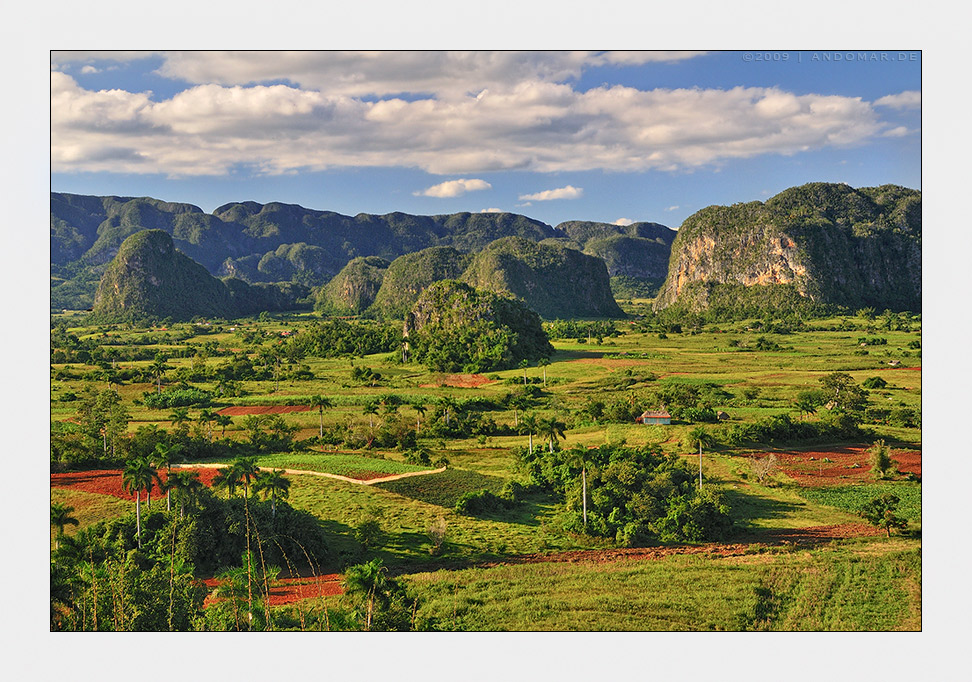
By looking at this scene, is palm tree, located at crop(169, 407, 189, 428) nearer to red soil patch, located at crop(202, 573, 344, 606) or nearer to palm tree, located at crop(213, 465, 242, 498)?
palm tree, located at crop(213, 465, 242, 498)

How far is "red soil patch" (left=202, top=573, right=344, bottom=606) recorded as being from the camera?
1231 cm

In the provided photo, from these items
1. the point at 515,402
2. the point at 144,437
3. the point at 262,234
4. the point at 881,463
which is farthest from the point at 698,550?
the point at 262,234

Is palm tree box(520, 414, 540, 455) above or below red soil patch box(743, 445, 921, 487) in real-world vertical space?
above

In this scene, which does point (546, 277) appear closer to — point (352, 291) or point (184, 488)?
point (352, 291)

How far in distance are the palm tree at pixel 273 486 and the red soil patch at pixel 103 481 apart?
1768 mm

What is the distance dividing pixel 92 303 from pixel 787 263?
263ft

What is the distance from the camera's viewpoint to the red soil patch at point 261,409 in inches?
1176

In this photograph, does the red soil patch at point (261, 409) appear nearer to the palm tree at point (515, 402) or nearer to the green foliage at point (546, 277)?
the palm tree at point (515, 402)

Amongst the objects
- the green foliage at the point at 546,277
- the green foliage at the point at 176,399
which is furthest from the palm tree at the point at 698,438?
the green foliage at the point at 546,277

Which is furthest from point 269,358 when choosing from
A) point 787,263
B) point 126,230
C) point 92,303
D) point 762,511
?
point 126,230

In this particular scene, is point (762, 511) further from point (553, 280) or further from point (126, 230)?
point (126, 230)

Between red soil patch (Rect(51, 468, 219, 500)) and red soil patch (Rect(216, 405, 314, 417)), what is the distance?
10589 millimetres

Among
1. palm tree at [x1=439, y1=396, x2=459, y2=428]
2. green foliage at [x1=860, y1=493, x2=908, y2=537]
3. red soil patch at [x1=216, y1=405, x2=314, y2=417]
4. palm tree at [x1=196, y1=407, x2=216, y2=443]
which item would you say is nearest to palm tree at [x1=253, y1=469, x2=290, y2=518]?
palm tree at [x1=196, y1=407, x2=216, y2=443]

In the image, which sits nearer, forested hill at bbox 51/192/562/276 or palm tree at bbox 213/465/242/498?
palm tree at bbox 213/465/242/498
